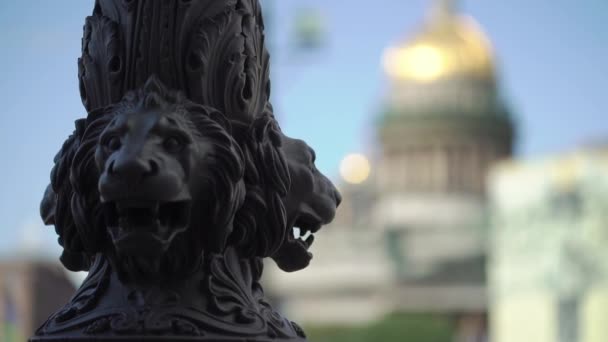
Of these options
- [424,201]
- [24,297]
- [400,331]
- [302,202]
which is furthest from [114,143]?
[424,201]

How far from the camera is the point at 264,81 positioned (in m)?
2.03

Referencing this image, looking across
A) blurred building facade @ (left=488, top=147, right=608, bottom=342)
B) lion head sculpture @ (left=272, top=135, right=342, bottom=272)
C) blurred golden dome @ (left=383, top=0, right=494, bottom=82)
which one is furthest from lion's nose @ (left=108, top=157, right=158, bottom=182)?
blurred golden dome @ (left=383, top=0, right=494, bottom=82)

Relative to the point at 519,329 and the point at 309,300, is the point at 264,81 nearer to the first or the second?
the point at 519,329

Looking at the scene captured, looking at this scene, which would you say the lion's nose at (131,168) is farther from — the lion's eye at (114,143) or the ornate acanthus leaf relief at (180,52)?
the ornate acanthus leaf relief at (180,52)

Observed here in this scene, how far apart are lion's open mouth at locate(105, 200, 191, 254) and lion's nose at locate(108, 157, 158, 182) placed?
39mm

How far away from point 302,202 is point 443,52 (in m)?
67.9

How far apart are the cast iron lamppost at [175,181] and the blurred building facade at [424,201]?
1967 inches

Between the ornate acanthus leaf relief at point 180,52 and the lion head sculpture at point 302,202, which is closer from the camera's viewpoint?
the ornate acanthus leaf relief at point 180,52

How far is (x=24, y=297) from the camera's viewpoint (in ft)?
60.6

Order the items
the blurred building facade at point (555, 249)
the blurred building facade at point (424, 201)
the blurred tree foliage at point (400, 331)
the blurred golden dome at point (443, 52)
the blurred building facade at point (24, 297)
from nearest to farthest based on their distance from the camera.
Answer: the blurred building facade at point (24, 297) → the blurred building facade at point (555, 249) → the blurred tree foliage at point (400, 331) → the blurred building facade at point (424, 201) → the blurred golden dome at point (443, 52)

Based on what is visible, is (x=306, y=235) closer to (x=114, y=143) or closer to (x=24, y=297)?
(x=114, y=143)

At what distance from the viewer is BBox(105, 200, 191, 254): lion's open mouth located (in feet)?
5.87

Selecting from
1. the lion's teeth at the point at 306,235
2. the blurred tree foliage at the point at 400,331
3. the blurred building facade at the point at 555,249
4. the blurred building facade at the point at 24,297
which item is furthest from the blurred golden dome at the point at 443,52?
the lion's teeth at the point at 306,235

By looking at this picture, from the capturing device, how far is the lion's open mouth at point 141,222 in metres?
1.79
